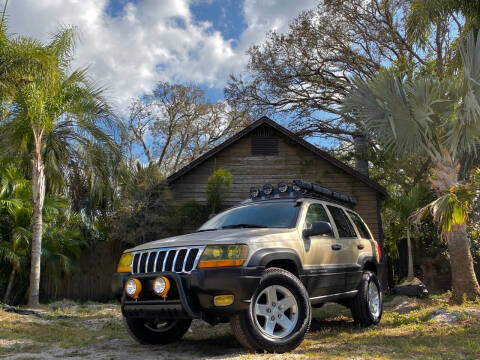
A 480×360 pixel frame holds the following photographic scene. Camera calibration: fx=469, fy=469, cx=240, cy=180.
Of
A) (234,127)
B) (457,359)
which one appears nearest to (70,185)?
(457,359)

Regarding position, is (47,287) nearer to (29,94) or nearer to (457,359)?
(29,94)

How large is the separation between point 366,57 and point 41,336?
18.7 metres

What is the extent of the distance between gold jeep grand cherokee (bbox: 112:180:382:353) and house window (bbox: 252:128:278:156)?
9.18 m

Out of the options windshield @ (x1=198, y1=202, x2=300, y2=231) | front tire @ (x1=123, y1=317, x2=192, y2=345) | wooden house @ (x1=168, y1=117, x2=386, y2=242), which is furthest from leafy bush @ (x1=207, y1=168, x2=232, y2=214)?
front tire @ (x1=123, y1=317, x2=192, y2=345)

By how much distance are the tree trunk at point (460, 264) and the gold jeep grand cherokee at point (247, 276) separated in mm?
4192

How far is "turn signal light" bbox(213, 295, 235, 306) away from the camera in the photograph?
495 cm

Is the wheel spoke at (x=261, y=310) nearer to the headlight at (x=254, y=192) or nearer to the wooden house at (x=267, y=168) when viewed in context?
the headlight at (x=254, y=192)

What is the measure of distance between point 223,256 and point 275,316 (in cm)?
95

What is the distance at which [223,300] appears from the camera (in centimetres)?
496

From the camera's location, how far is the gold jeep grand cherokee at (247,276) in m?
5.00

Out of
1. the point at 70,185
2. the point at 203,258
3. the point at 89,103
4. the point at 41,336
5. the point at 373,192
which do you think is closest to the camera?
the point at 203,258

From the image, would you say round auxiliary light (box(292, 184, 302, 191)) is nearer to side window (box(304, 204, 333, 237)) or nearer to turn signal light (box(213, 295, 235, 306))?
side window (box(304, 204, 333, 237))

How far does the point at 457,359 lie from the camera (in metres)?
5.11

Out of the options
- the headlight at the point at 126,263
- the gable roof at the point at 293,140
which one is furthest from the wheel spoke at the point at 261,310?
the gable roof at the point at 293,140
